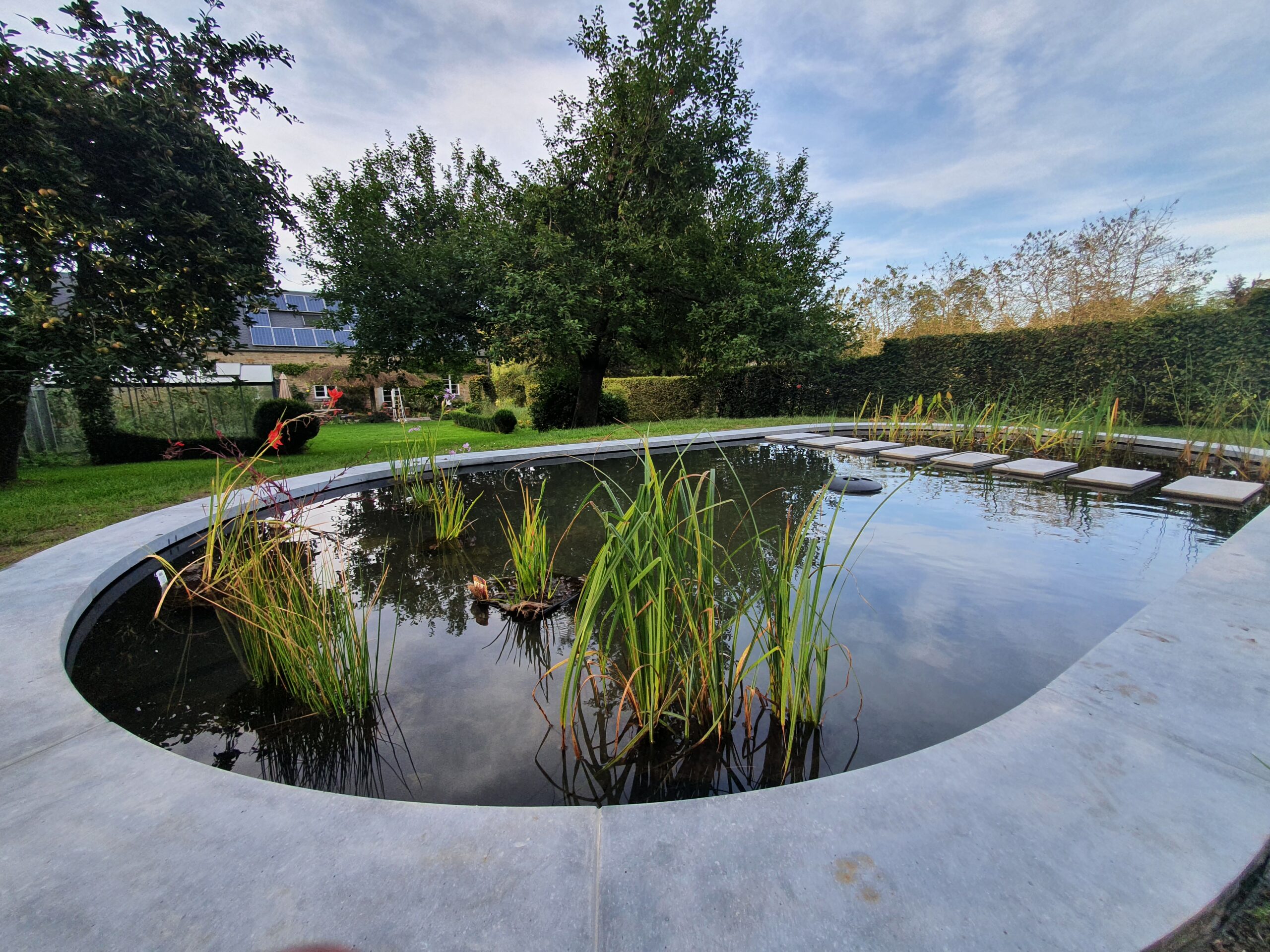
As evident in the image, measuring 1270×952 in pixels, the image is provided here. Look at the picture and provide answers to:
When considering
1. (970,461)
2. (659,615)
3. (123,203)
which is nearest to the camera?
(659,615)

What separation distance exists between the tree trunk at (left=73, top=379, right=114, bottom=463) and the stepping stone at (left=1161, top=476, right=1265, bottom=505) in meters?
13.3

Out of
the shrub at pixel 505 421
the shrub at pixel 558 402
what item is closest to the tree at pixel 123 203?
the shrub at pixel 505 421

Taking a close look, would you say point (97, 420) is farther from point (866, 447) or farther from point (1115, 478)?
point (1115, 478)

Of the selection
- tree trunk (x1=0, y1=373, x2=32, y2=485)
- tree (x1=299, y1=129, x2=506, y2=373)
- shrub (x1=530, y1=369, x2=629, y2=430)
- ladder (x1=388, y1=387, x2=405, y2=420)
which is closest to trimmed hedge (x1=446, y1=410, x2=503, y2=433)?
shrub (x1=530, y1=369, x2=629, y2=430)

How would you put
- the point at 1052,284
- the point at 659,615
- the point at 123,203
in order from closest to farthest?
the point at 659,615 < the point at 123,203 < the point at 1052,284

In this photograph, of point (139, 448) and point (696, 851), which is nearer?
point (696, 851)

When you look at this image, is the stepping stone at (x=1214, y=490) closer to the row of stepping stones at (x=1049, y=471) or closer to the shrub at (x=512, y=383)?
the row of stepping stones at (x=1049, y=471)

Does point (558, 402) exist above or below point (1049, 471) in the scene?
above

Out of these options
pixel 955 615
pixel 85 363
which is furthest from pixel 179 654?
pixel 85 363

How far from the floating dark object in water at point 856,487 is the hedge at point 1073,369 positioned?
4.37 metres

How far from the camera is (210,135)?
6.12 meters

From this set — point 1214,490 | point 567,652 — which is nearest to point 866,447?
point 1214,490

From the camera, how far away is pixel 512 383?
795 inches

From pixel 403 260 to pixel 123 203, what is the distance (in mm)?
4229
